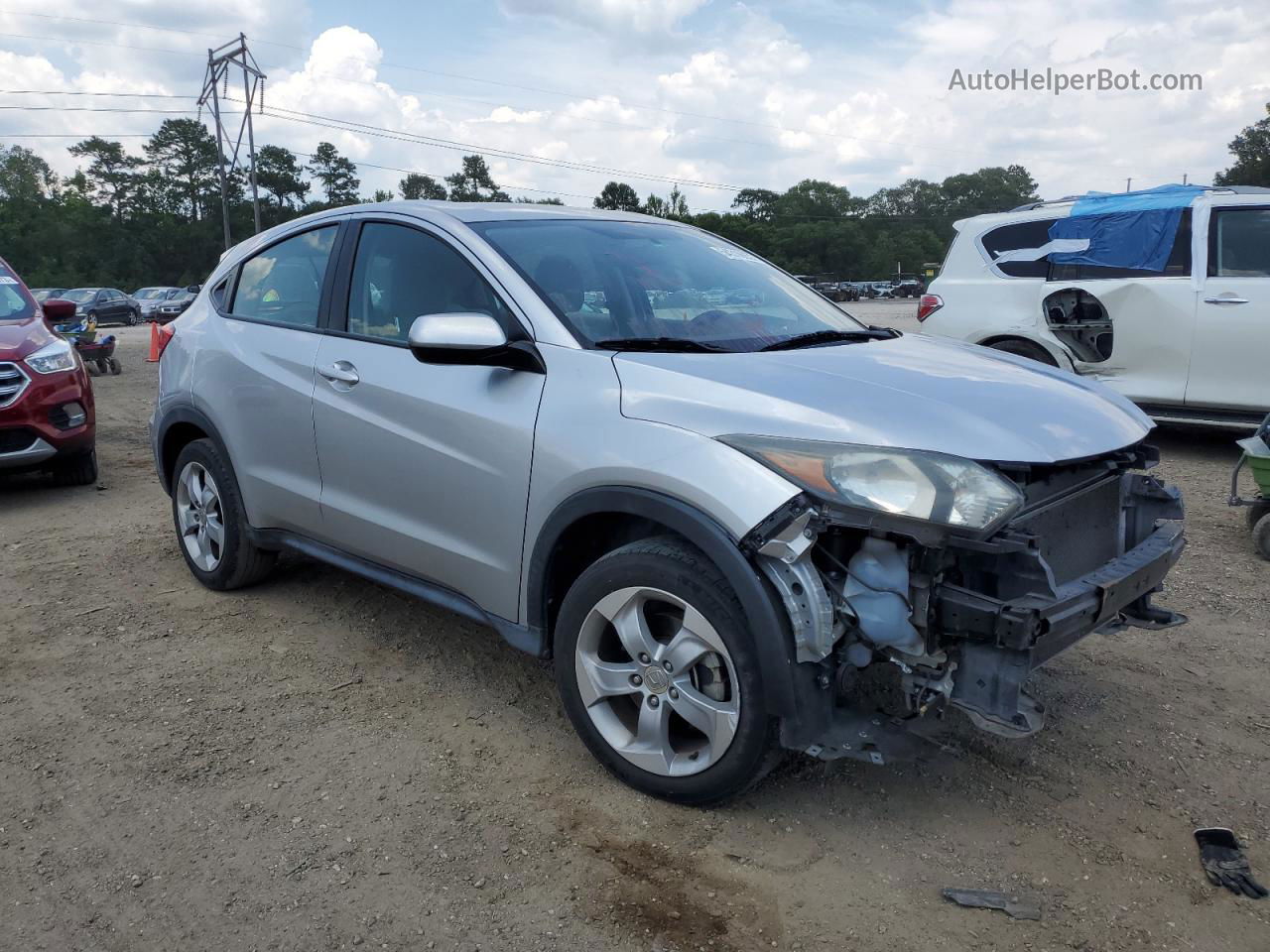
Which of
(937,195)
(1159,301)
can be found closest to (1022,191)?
(937,195)

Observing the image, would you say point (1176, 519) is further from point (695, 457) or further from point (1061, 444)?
point (695, 457)

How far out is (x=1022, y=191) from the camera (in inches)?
4734

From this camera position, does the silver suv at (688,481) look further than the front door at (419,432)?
No

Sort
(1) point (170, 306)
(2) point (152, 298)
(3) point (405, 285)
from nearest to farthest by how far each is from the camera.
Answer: (3) point (405, 285) → (1) point (170, 306) → (2) point (152, 298)

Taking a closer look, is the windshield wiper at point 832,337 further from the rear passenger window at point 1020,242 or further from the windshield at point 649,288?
→ the rear passenger window at point 1020,242

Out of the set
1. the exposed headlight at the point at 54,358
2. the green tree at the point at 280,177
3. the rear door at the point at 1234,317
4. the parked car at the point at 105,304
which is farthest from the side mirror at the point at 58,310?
the green tree at the point at 280,177

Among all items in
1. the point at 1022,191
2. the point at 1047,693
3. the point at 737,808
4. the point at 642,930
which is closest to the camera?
Answer: the point at 642,930

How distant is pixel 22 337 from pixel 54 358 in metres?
0.25

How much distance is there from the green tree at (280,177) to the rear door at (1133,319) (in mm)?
81713

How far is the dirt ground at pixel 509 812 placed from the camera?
7.88ft

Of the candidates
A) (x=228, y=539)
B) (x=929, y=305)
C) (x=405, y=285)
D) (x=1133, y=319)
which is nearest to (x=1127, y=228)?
(x=1133, y=319)

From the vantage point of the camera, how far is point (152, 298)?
40.8m

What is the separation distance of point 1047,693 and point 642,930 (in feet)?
6.31

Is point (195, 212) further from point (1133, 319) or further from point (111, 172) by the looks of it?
point (1133, 319)
